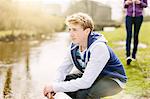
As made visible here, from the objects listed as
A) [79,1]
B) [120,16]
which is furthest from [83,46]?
[79,1]

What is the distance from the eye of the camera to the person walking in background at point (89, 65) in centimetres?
468

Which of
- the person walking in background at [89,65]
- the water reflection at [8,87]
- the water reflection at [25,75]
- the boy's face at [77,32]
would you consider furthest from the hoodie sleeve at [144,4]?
the boy's face at [77,32]

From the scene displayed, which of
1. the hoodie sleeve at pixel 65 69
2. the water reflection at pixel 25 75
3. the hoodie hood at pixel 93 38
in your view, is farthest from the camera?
the water reflection at pixel 25 75

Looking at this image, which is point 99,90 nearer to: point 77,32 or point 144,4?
point 77,32

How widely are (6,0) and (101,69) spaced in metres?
22.0

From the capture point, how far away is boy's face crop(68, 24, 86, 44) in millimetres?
4680

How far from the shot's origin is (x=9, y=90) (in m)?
7.84

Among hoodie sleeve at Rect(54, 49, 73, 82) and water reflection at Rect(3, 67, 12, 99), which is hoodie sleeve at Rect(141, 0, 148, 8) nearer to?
water reflection at Rect(3, 67, 12, 99)

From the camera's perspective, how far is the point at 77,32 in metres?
4.71

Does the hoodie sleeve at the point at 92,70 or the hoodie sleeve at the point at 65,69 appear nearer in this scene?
the hoodie sleeve at the point at 92,70

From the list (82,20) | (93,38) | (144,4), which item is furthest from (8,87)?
(82,20)

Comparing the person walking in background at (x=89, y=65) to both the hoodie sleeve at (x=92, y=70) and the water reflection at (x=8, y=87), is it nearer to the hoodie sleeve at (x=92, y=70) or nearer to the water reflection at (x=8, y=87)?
the hoodie sleeve at (x=92, y=70)

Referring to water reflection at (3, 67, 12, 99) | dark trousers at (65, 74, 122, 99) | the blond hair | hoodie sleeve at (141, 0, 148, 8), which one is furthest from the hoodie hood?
hoodie sleeve at (141, 0, 148, 8)

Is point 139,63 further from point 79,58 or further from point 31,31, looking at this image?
point 31,31
